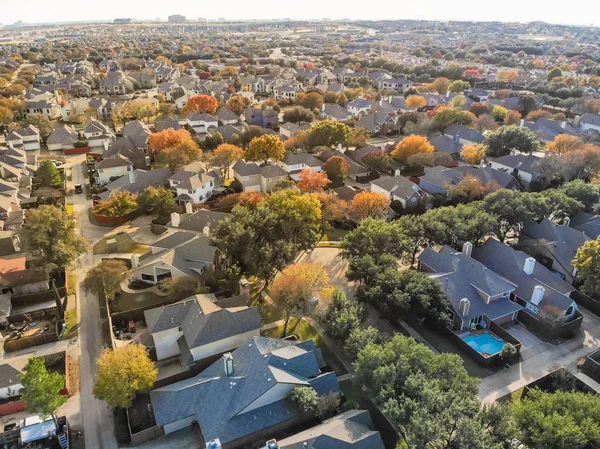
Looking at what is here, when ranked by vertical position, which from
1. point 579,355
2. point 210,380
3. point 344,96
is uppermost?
point 344,96

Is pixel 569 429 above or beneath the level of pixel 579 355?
above

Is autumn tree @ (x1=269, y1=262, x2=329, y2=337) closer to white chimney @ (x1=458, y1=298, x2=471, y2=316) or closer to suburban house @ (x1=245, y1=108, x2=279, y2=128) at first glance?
white chimney @ (x1=458, y1=298, x2=471, y2=316)

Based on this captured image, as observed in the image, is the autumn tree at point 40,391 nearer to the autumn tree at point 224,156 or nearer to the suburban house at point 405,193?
the autumn tree at point 224,156

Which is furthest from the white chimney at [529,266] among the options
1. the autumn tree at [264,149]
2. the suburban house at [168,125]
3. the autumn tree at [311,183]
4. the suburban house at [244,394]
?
the suburban house at [168,125]

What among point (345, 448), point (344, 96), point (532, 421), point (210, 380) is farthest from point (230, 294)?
point (344, 96)

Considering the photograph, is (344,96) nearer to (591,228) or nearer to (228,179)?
(228,179)

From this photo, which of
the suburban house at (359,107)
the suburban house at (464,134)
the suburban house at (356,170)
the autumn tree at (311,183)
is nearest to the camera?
the autumn tree at (311,183)

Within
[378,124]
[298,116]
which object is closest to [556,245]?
[378,124]
